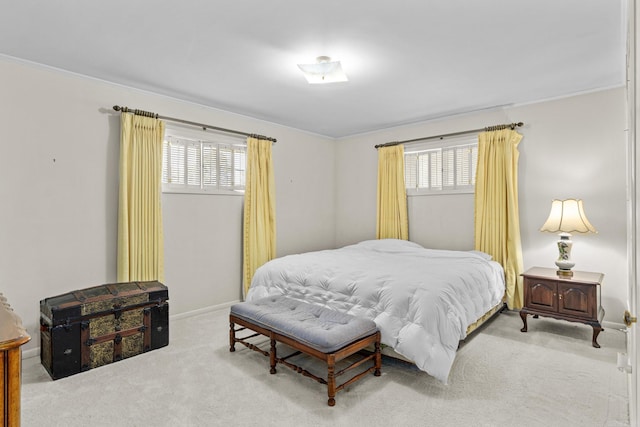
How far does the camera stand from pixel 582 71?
309cm

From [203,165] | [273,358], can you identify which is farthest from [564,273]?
[203,165]

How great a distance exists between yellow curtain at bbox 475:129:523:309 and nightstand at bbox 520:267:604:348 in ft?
1.49

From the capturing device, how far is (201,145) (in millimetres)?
4102

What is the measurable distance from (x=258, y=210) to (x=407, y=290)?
8.07 ft

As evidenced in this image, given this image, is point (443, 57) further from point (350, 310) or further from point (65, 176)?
point (65, 176)

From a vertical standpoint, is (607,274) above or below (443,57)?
below

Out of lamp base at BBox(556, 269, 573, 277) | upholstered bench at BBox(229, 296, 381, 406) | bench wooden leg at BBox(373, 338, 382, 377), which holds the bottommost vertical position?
bench wooden leg at BBox(373, 338, 382, 377)

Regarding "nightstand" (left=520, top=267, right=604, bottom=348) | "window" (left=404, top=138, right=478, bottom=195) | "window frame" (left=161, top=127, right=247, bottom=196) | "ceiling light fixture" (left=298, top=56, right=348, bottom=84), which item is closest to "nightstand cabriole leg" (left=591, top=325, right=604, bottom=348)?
"nightstand" (left=520, top=267, right=604, bottom=348)

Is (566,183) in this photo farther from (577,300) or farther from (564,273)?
(577,300)

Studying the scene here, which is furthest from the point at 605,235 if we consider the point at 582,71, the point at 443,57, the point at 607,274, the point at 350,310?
the point at 350,310

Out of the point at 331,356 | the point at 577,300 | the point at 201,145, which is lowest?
the point at 331,356

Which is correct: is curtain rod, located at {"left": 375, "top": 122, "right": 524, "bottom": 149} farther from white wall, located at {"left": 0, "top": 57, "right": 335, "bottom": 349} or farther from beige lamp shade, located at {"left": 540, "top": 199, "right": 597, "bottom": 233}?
white wall, located at {"left": 0, "top": 57, "right": 335, "bottom": 349}

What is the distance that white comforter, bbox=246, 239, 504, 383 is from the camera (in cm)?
243

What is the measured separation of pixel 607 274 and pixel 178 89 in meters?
4.79
